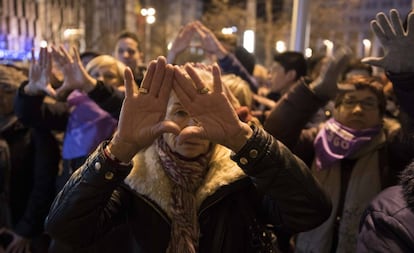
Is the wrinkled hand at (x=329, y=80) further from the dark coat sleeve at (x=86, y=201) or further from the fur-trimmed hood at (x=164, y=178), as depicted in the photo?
the dark coat sleeve at (x=86, y=201)

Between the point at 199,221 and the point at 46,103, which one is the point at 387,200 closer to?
the point at 199,221

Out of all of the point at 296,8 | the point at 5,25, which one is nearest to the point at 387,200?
the point at 296,8

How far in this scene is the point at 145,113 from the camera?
48.0 inches

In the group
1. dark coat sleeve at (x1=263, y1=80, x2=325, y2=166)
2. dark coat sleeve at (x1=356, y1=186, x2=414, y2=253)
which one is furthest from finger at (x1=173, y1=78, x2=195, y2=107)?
dark coat sleeve at (x1=263, y1=80, x2=325, y2=166)

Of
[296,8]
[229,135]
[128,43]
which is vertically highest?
[296,8]

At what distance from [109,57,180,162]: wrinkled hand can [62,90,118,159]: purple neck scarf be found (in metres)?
1.41

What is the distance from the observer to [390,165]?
2154 millimetres

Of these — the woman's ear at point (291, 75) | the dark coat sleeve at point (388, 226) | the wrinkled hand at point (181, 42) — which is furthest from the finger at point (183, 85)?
the woman's ear at point (291, 75)

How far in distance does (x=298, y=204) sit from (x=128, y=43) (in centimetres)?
261

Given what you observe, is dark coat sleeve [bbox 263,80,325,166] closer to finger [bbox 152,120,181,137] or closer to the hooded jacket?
the hooded jacket

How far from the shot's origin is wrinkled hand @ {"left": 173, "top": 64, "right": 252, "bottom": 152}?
47.3 inches

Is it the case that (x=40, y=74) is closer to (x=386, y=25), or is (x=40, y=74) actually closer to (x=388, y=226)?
(x=386, y=25)

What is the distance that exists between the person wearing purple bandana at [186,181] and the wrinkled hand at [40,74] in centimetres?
112

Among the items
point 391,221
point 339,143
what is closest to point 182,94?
point 391,221
